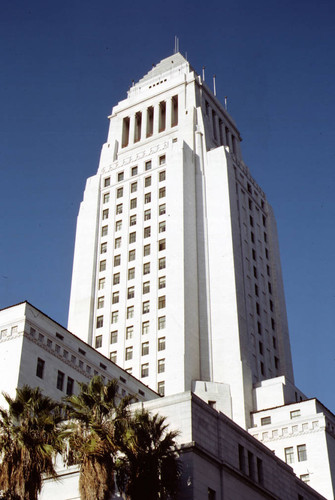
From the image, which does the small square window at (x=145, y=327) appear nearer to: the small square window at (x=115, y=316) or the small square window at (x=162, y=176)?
the small square window at (x=115, y=316)

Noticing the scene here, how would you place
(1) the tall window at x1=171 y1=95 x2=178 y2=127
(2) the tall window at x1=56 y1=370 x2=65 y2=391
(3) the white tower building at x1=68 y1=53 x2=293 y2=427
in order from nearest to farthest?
(2) the tall window at x1=56 y1=370 x2=65 y2=391
(3) the white tower building at x1=68 y1=53 x2=293 y2=427
(1) the tall window at x1=171 y1=95 x2=178 y2=127

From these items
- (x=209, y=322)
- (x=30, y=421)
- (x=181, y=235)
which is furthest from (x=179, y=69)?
(x=30, y=421)

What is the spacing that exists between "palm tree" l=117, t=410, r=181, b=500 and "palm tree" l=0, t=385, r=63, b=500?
9.82ft

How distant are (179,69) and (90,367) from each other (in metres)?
52.3

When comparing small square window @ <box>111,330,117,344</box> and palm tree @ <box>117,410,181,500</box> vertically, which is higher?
small square window @ <box>111,330,117,344</box>

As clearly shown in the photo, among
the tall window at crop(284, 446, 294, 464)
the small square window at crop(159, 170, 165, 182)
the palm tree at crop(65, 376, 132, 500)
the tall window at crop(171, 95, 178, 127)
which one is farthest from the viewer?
the tall window at crop(171, 95, 178, 127)

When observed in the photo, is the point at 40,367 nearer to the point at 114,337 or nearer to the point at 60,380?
the point at 60,380

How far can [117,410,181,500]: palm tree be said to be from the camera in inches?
1200

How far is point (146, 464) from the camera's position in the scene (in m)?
31.1

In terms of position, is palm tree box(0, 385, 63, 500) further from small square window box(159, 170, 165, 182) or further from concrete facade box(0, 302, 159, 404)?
small square window box(159, 170, 165, 182)

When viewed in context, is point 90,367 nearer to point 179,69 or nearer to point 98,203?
point 98,203

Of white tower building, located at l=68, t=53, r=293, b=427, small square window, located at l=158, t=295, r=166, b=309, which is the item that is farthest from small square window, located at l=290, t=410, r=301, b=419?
small square window, located at l=158, t=295, r=166, b=309

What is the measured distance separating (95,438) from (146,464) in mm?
2936

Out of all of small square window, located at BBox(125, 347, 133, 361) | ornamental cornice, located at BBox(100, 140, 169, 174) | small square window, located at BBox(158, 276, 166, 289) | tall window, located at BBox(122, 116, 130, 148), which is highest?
tall window, located at BBox(122, 116, 130, 148)
